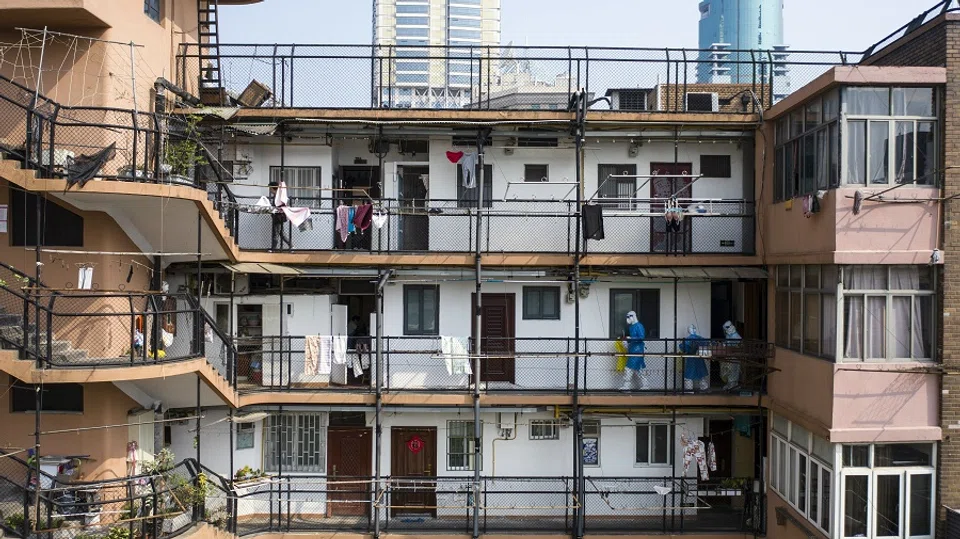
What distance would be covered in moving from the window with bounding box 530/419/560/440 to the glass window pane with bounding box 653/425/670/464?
233cm

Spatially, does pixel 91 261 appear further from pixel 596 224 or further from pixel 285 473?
pixel 596 224

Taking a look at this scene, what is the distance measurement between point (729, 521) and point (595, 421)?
367 cm

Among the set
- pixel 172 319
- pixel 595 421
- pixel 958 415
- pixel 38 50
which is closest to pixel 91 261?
pixel 172 319

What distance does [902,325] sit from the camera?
511 inches

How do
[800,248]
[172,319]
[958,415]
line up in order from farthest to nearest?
[172,319], [800,248], [958,415]

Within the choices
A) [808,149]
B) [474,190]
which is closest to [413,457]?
[474,190]

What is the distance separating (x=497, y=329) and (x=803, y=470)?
23.5 feet

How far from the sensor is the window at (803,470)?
13.4m

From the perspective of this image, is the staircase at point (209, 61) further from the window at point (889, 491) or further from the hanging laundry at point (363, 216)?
the window at point (889, 491)

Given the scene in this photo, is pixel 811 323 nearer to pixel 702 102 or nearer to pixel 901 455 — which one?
pixel 901 455

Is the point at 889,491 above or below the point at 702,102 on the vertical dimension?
below

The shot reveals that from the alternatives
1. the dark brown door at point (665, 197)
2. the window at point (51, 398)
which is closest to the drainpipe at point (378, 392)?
the window at point (51, 398)

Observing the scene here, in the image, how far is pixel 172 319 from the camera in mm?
15438

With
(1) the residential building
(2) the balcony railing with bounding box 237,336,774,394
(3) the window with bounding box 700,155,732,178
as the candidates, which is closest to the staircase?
(1) the residential building
